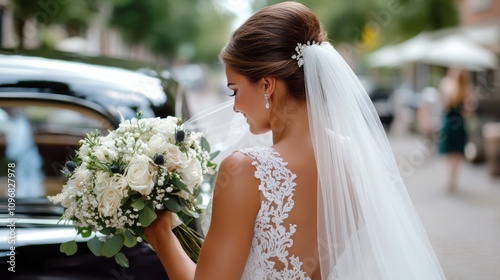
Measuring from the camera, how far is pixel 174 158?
2.07 metres

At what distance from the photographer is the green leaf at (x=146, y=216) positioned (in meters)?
1.99

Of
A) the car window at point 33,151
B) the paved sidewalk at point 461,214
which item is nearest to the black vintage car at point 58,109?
the car window at point 33,151

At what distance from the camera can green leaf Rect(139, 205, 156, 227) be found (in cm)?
199

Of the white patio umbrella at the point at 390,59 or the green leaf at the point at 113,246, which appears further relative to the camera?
the white patio umbrella at the point at 390,59

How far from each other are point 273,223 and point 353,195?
0.35 meters

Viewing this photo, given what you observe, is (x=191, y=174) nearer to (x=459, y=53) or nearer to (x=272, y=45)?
(x=272, y=45)

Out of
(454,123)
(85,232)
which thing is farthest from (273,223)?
(454,123)

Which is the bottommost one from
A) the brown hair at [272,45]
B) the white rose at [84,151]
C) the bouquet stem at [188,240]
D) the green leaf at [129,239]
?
the bouquet stem at [188,240]

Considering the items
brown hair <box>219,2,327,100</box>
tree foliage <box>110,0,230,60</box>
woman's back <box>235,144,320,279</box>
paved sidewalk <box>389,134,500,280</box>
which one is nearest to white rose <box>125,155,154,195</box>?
woman's back <box>235,144,320,279</box>

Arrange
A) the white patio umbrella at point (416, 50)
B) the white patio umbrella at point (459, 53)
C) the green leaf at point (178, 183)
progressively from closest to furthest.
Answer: the green leaf at point (178, 183), the white patio umbrella at point (459, 53), the white patio umbrella at point (416, 50)

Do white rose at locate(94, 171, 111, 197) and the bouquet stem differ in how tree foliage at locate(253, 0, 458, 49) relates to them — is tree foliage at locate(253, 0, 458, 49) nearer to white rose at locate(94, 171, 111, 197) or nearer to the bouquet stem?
the bouquet stem

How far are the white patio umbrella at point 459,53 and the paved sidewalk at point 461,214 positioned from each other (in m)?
3.21

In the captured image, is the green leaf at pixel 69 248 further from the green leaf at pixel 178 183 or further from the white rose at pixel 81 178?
the green leaf at pixel 178 183

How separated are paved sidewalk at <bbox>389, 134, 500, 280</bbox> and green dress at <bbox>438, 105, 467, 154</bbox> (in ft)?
2.38
